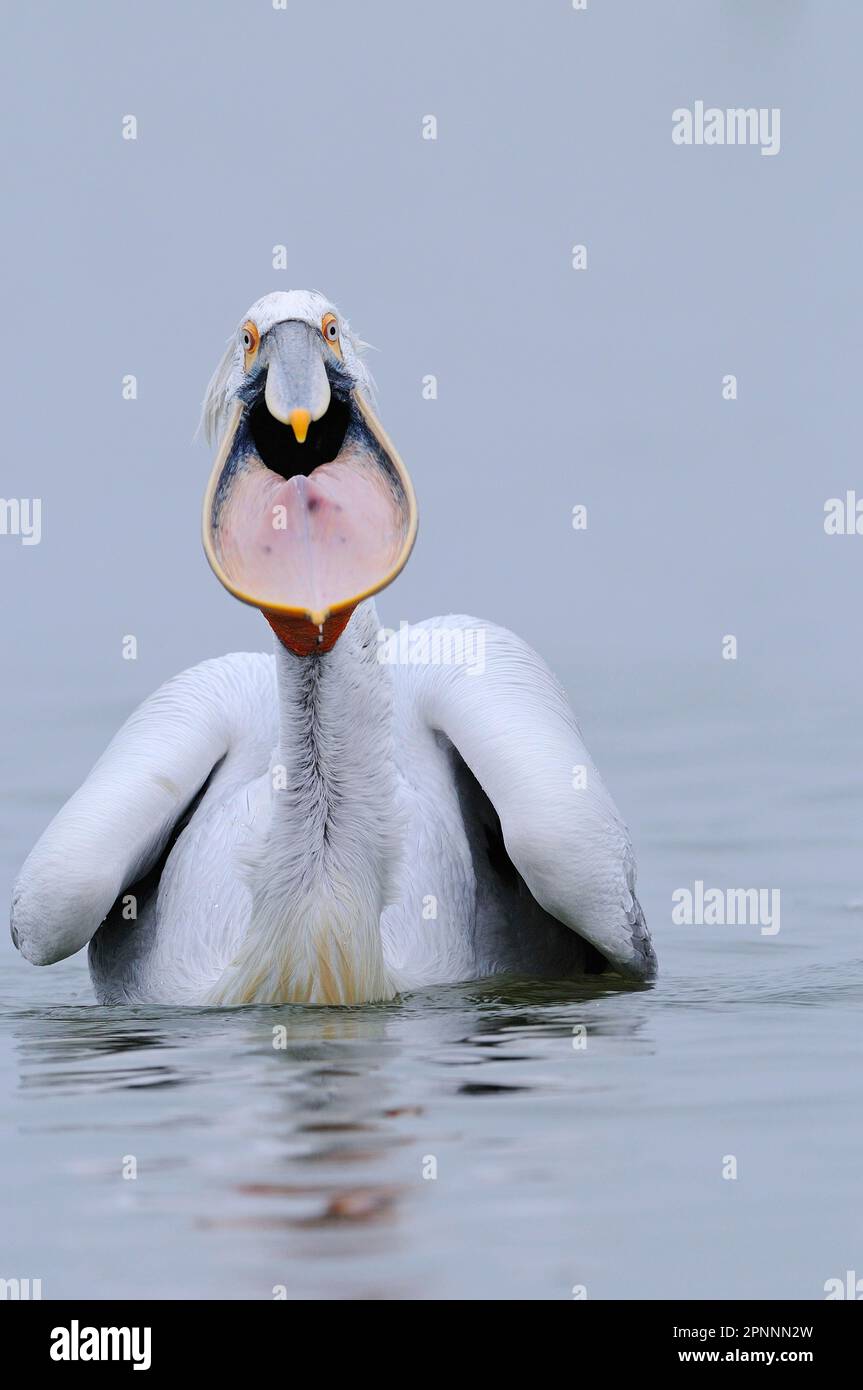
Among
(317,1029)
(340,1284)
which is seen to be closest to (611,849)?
(317,1029)

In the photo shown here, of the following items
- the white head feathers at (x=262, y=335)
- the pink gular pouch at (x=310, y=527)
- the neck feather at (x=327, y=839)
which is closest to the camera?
the pink gular pouch at (x=310, y=527)

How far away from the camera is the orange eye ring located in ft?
26.7

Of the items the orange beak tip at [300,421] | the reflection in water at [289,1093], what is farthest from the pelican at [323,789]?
the reflection in water at [289,1093]

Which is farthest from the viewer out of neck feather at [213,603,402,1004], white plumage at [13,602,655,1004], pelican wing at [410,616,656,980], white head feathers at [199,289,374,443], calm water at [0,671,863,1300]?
pelican wing at [410,616,656,980]

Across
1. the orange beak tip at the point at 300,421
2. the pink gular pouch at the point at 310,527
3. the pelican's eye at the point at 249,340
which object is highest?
the pelican's eye at the point at 249,340

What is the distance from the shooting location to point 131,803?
9.32 m

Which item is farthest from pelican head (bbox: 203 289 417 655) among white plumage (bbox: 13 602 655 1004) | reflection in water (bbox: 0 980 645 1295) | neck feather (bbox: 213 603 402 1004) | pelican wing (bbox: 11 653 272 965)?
pelican wing (bbox: 11 653 272 965)

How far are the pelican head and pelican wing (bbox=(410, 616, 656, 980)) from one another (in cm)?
117

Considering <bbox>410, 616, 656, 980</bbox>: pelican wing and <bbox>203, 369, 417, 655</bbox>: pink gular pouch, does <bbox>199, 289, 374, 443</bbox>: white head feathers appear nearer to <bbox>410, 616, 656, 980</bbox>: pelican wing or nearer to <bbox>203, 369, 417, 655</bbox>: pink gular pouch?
<bbox>203, 369, 417, 655</bbox>: pink gular pouch

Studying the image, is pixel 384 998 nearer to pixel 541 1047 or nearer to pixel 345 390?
pixel 541 1047

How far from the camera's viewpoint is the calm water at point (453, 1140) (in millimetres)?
6090

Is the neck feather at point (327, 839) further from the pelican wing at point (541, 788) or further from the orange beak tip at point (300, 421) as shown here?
the orange beak tip at point (300, 421)

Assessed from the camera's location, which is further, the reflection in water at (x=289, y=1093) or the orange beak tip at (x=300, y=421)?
the orange beak tip at (x=300, y=421)

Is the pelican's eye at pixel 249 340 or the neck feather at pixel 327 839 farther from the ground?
the pelican's eye at pixel 249 340
